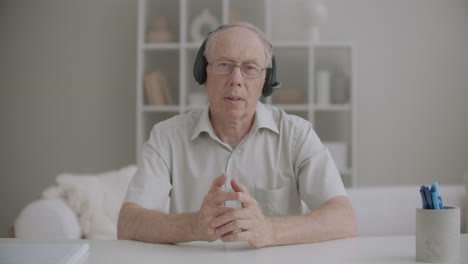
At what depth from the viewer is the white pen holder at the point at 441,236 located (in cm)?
99

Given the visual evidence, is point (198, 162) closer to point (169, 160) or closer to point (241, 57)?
point (169, 160)

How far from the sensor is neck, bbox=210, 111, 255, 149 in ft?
5.51

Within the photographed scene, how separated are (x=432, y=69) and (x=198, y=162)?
105 inches

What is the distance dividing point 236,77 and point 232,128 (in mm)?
Result: 174

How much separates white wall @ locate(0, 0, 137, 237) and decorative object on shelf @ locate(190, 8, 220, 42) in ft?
1.87

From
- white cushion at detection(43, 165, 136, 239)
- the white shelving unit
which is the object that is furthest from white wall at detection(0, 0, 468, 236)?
white cushion at detection(43, 165, 136, 239)

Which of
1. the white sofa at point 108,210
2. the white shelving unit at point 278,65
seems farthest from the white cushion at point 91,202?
the white shelving unit at point 278,65

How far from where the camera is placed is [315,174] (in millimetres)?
1598

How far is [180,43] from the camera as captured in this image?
3553 millimetres

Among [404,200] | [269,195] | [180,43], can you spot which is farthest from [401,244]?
[180,43]

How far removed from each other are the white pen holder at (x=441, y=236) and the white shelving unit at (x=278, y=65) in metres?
2.48

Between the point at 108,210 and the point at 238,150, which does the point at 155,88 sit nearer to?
the point at 108,210

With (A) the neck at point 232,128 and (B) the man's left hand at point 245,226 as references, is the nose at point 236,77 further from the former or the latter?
(B) the man's left hand at point 245,226

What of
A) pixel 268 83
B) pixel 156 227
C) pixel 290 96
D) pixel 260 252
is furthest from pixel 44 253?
pixel 290 96
